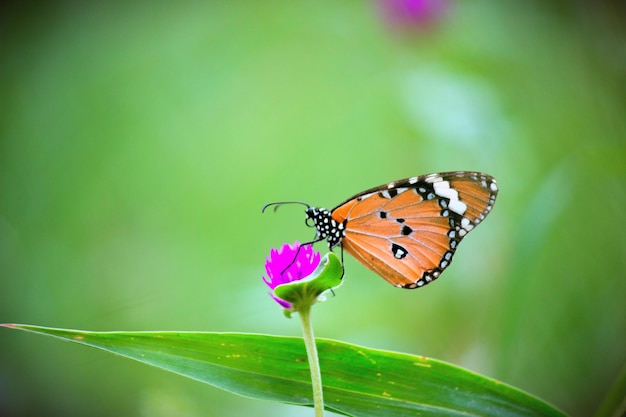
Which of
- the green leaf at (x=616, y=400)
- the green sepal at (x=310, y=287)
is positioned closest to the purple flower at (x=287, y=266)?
the green sepal at (x=310, y=287)

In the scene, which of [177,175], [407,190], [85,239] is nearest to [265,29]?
[177,175]

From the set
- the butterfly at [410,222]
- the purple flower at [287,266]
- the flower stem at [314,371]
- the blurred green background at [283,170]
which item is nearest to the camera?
the flower stem at [314,371]

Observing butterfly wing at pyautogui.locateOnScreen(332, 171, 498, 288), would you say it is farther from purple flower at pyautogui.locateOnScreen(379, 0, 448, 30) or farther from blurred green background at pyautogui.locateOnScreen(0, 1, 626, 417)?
purple flower at pyautogui.locateOnScreen(379, 0, 448, 30)

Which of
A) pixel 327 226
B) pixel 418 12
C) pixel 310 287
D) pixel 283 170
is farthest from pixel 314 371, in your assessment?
pixel 283 170

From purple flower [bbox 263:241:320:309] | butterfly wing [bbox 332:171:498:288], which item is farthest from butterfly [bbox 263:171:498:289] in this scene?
purple flower [bbox 263:241:320:309]

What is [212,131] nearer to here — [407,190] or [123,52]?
[123,52]

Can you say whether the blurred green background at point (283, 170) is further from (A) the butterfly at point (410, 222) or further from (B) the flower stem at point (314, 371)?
(B) the flower stem at point (314, 371)
